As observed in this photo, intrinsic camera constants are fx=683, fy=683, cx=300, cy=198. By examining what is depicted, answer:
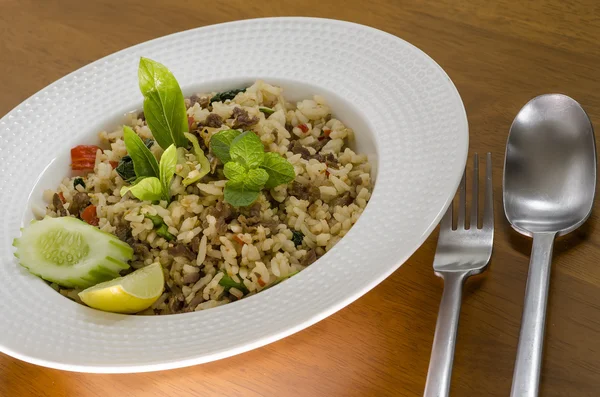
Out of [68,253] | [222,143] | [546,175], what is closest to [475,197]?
[546,175]

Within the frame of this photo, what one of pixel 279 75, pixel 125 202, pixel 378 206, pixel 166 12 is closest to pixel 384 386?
pixel 378 206

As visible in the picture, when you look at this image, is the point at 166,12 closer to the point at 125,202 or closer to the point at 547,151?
the point at 125,202

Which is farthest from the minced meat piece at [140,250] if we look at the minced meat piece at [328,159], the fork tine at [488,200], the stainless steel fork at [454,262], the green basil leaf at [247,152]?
the fork tine at [488,200]

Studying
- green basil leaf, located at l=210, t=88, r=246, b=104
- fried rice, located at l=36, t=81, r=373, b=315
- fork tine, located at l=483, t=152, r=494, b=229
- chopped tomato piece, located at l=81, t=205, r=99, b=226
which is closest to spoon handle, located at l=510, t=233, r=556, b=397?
fork tine, located at l=483, t=152, r=494, b=229

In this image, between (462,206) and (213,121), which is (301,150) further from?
(462,206)

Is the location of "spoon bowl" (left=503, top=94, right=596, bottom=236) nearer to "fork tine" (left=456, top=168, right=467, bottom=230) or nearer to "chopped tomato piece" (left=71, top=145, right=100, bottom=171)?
"fork tine" (left=456, top=168, right=467, bottom=230)

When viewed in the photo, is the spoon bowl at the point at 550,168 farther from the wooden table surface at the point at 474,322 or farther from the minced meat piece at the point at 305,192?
the minced meat piece at the point at 305,192
